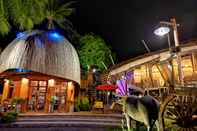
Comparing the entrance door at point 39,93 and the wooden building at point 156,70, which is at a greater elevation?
the wooden building at point 156,70

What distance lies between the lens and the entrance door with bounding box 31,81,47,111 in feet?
60.8

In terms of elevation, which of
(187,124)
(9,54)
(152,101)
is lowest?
(187,124)

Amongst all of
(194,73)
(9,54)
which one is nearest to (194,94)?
(194,73)

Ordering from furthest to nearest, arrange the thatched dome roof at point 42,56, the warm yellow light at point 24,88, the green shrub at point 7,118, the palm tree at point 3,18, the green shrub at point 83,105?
the green shrub at point 83,105 < the warm yellow light at point 24,88 < the thatched dome roof at point 42,56 < the green shrub at point 7,118 < the palm tree at point 3,18

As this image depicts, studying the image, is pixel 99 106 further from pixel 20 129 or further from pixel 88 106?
pixel 20 129

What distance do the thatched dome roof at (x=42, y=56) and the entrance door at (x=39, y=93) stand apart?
95.6 inches

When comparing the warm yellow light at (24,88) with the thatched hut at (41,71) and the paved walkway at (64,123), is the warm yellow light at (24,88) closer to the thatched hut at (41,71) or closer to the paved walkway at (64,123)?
the thatched hut at (41,71)

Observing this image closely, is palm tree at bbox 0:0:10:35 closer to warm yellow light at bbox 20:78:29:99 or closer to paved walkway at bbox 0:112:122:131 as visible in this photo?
paved walkway at bbox 0:112:122:131

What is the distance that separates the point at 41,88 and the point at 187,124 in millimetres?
15259

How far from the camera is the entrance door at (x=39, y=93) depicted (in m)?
18.5

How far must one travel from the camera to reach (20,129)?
37.2 feet

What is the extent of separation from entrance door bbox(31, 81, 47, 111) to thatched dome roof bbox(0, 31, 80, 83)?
2.43 meters

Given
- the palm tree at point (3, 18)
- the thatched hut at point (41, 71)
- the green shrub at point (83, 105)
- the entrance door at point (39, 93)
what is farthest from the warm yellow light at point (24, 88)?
the palm tree at point (3, 18)

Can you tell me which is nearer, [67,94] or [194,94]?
[194,94]
